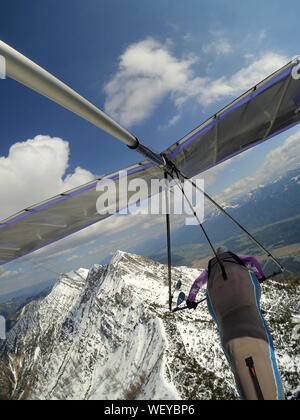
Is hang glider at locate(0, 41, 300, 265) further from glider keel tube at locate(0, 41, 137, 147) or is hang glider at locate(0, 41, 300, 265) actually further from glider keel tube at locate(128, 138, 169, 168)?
glider keel tube at locate(0, 41, 137, 147)

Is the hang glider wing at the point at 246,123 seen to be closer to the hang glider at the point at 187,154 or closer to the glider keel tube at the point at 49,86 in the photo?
the hang glider at the point at 187,154

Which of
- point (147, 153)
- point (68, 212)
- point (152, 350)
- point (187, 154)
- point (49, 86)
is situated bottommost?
point (152, 350)

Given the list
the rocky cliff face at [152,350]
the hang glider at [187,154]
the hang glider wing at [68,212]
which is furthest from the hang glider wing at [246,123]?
the rocky cliff face at [152,350]

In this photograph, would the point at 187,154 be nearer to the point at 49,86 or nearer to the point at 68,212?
the point at 68,212

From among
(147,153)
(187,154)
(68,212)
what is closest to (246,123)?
(187,154)

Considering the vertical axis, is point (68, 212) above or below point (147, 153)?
above

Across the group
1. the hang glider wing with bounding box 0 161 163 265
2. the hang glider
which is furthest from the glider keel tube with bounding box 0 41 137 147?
the hang glider wing with bounding box 0 161 163 265
